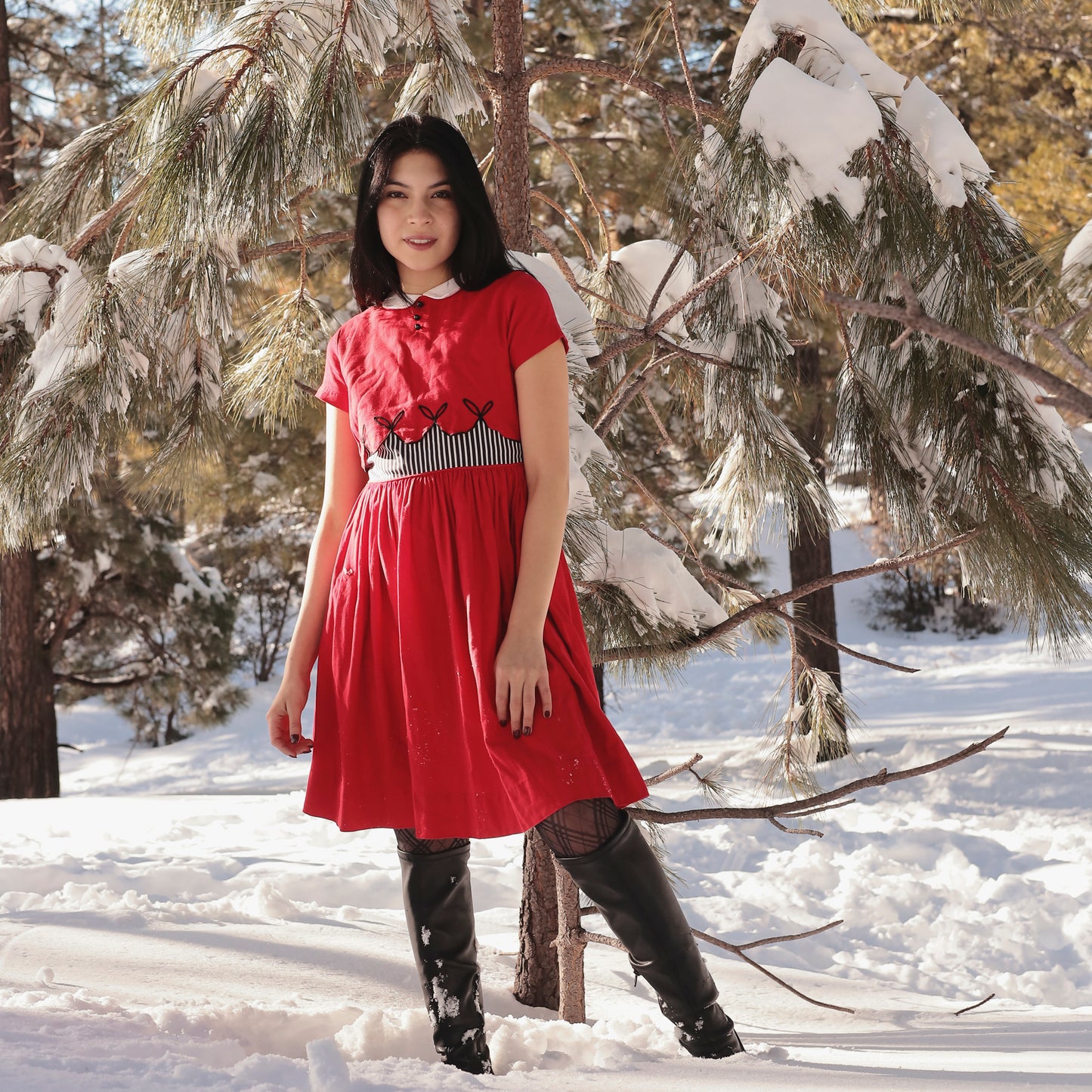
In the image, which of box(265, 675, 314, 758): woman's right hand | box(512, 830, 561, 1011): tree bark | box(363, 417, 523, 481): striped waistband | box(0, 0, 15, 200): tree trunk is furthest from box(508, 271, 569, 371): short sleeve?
box(0, 0, 15, 200): tree trunk

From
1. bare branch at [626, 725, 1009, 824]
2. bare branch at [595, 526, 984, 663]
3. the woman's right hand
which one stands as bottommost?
bare branch at [626, 725, 1009, 824]

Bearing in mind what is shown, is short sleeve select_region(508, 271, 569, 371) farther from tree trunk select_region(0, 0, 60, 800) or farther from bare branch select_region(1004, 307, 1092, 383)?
tree trunk select_region(0, 0, 60, 800)

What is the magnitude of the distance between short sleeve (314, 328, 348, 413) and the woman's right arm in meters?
0.02

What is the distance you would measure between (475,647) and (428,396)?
39 cm

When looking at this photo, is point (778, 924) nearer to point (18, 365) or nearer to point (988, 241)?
point (988, 241)

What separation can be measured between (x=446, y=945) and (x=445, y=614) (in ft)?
1.70

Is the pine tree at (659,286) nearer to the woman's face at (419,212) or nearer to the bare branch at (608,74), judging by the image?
the bare branch at (608,74)

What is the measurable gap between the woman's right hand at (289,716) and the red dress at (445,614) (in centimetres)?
4

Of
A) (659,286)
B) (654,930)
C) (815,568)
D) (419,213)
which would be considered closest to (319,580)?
(419,213)

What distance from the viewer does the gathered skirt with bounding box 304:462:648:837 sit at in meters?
1.51

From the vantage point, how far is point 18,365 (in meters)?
2.22

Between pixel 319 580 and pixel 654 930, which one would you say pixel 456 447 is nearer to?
pixel 319 580

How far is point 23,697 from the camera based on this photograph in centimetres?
670

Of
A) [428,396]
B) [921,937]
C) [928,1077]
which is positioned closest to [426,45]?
[428,396]
